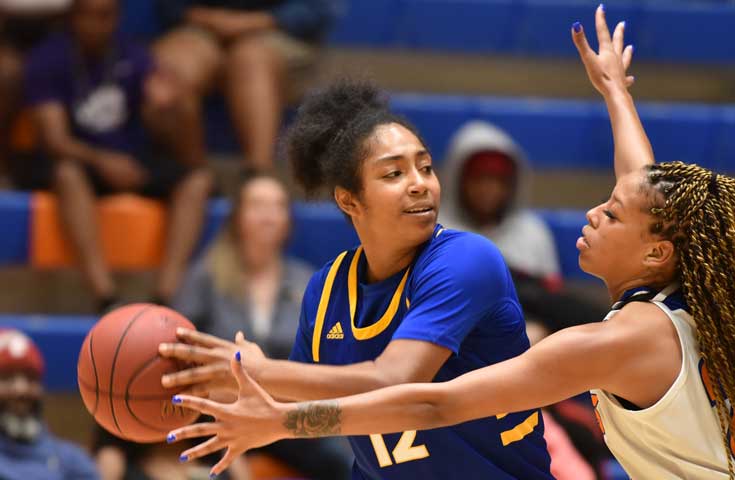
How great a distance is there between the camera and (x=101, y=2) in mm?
5266

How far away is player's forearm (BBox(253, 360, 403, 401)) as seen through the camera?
2.45 metres

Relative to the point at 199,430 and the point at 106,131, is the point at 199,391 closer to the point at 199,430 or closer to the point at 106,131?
the point at 199,430

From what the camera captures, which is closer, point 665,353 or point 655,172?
point 665,353

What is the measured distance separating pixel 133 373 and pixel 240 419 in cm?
49

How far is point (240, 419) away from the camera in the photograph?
2.29 m

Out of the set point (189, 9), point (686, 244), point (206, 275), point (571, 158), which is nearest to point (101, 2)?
point (189, 9)

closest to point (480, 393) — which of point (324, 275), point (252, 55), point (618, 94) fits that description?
point (324, 275)

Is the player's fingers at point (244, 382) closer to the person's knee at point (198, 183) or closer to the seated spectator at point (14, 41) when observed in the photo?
the person's knee at point (198, 183)

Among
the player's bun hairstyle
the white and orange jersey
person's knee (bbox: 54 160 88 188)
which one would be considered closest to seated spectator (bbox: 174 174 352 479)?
person's knee (bbox: 54 160 88 188)

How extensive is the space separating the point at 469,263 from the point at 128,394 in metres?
0.82

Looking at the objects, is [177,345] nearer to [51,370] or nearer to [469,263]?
[469,263]

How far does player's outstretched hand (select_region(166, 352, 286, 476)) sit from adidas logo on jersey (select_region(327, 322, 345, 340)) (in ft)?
1.80

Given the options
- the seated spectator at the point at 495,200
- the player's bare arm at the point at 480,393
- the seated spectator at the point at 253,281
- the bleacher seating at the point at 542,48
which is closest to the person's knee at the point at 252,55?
the bleacher seating at the point at 542,48

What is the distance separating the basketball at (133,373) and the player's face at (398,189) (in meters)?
0.51
